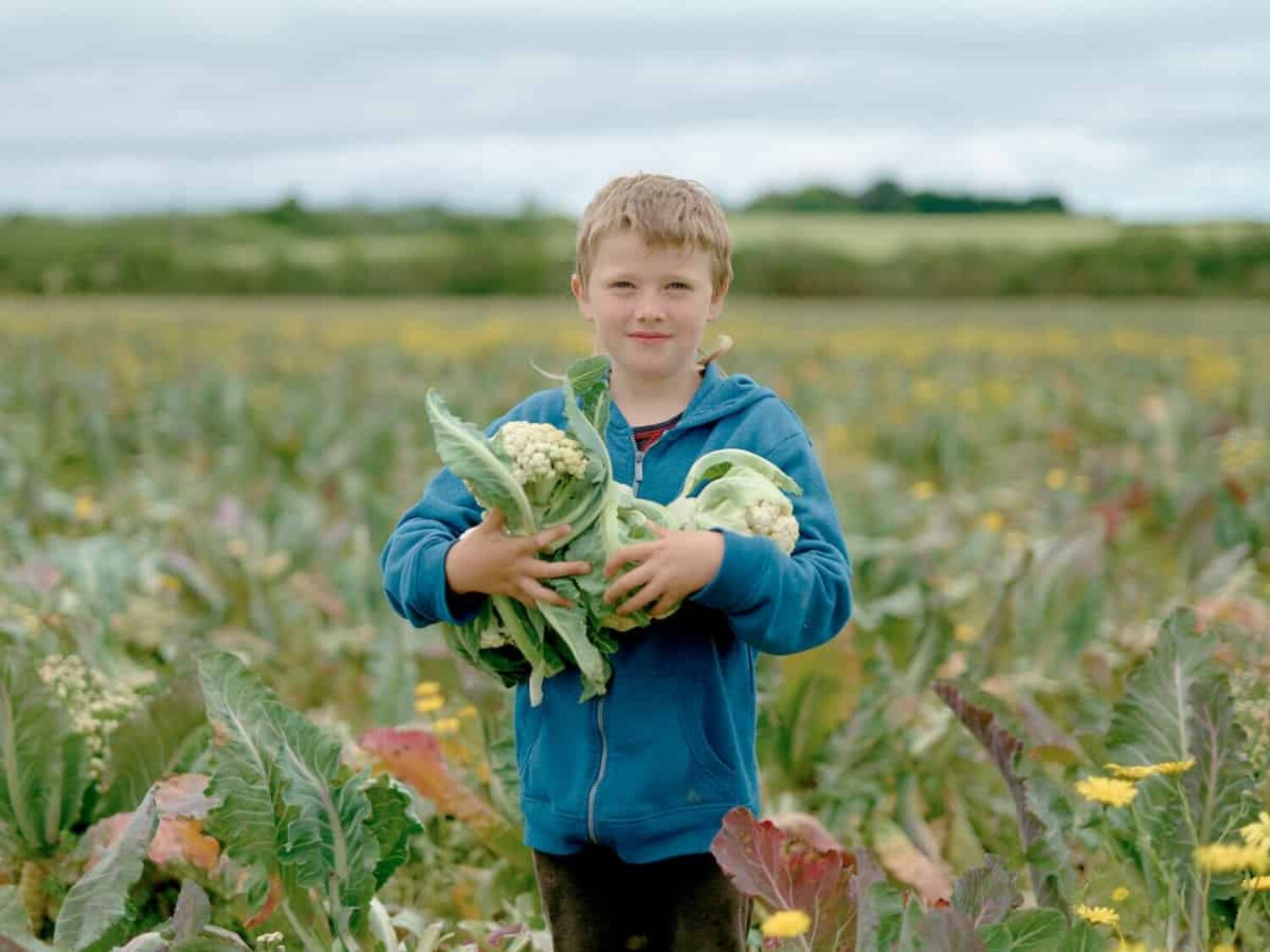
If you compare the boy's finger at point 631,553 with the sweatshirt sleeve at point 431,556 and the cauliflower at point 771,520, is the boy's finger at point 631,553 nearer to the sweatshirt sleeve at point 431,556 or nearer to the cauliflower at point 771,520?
the cauliflower at point 771,520

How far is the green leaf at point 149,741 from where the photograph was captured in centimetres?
318

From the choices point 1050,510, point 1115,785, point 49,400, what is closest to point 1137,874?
point 1115,785

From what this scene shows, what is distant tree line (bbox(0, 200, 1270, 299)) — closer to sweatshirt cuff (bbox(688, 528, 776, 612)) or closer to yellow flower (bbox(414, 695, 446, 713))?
yellow flower (bbox(414, 695, 446, 713))

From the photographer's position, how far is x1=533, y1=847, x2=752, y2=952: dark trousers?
2418mm

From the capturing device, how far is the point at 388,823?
2.68 meters

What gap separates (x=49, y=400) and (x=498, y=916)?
797cm

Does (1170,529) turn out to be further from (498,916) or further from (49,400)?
(49,400)

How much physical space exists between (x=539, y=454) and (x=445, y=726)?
65.4 inches

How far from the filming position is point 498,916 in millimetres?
3309

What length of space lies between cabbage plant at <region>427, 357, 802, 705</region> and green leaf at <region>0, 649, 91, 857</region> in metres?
1.19

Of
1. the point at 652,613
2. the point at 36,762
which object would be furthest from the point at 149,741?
the point at 652,613

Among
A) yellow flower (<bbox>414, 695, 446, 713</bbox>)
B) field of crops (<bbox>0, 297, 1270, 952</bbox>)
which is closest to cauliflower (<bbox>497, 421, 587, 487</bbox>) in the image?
field of crops (<bbox>0, 297, 1270, 952</bbox>)

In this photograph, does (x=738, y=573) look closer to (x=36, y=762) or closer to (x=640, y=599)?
(x=640, y=599)

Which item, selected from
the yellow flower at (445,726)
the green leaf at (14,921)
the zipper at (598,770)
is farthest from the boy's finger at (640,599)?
the yellow flower at (445,726)
